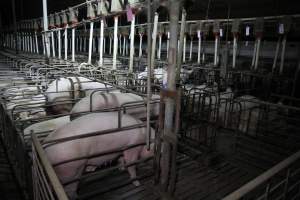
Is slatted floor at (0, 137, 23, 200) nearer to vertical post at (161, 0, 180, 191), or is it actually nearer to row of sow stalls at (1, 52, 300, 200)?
row of sow stalls at (1, 52, 300, 200)

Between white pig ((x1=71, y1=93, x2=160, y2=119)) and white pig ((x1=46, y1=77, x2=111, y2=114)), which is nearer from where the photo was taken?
white pig ((x1=71, y1=93, x2=160, y2=119))

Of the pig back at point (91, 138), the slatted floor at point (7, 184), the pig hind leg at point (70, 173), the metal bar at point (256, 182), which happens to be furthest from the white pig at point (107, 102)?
the metal bar at point (256, 182)

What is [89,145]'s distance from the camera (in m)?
3.03

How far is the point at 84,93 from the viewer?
6047mm

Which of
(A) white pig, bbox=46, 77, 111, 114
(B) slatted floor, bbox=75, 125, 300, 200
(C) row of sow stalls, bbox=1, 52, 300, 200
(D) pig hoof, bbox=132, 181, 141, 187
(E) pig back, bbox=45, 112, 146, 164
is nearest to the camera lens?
(E) pig back, bbox=45, 112, 146, 164

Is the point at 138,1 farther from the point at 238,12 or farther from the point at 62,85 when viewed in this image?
the point at 238,12

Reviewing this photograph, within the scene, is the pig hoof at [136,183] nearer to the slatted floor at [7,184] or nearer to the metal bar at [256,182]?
the slatted floor at [7,184]

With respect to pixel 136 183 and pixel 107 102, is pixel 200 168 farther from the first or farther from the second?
pixel 107 102

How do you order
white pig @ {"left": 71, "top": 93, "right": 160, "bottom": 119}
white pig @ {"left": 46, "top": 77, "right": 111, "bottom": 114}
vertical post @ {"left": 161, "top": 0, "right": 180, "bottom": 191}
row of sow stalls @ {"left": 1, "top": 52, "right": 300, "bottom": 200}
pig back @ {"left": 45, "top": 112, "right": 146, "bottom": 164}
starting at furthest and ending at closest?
white pig @ {"left": 46, "top": 77, "right": 111, "bottom": 114} < white pig @ {"left": 71, "top": 93, "right": 160, "bottom": 119} < row of sow stalls @ {"left": 1, "top": 52, "right": 300, "bottom": 200} < pig back @ {"left": 45, "top": 112, "right": 146, "bottom": 164} < vertical post @ {"left": 161, "top": 0, "right": 180, "bottom": 191}

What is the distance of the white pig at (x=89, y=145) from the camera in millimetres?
2871

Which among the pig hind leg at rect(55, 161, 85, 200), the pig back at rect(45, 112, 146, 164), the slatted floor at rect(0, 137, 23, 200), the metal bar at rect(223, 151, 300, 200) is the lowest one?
the slatted floor at rect(0, 137, 23, 200)

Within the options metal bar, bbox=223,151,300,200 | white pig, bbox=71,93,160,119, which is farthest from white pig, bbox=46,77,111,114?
metal bar, bbox=223,151,300,200

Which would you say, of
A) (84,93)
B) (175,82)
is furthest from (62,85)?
(175,82)

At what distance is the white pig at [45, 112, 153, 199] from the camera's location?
9.42ft
